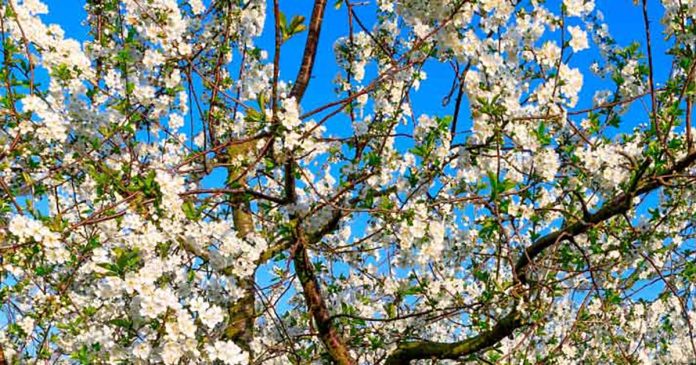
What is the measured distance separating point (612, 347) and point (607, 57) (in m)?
3.31

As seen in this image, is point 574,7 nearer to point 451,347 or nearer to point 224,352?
point 451,347

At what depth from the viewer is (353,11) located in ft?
15.0

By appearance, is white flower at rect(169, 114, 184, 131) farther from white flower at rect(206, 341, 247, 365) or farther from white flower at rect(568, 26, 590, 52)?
white flower at rect(568, 26, 590, 52)

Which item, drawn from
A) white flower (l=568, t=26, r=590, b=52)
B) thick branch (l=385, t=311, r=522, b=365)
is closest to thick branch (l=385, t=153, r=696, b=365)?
thick branch (l=385, t=311, r=522, b=365)

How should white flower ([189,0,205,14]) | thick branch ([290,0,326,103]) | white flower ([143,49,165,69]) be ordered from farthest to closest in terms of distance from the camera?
1. white flower ([189,0,205,14])
2. thick branch ([290,0,326,103])
3. white flower ([143,49,165,69])

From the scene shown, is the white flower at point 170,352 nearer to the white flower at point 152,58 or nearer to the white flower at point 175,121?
the white flower at point 152,58

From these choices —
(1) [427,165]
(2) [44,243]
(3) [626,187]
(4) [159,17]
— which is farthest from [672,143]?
(2) [44,243]

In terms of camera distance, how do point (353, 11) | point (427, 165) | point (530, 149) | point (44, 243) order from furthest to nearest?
point (353, 11) → point (427, 165) → point (530, 149) → point (44, 243)

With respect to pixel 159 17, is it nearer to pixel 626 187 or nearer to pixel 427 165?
pixel 427 165

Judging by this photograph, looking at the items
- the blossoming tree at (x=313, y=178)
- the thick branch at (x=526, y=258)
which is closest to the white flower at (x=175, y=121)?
the blossoming tree at (x=313, y=178)

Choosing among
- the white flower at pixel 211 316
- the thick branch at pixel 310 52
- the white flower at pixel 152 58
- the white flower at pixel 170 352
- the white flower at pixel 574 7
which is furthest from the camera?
the thick branch at pixel 310 52

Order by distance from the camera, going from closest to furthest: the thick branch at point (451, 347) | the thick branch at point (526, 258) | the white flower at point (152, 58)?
the thick branch at point (526, 258) < the white flower at point (152, 58) < the thick branch at point (451, 347)

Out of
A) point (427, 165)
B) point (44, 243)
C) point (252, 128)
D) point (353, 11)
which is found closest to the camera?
point (44, 243)

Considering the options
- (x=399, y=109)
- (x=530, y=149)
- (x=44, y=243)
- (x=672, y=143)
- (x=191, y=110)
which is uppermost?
(x=191, y=110)
